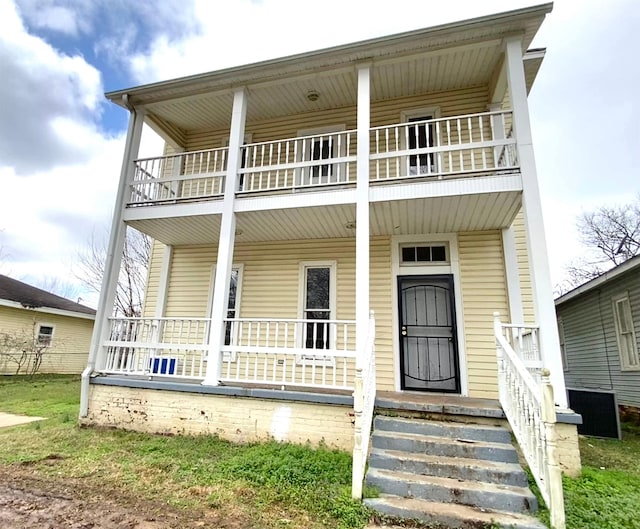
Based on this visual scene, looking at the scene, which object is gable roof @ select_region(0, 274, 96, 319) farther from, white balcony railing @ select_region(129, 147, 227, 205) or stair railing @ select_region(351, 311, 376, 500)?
stair railing @ select_region(351, 311, 376, 500)

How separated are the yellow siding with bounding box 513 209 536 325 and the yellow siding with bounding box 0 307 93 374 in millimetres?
17714

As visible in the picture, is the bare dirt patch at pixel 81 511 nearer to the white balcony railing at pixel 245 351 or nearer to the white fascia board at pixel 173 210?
the white balcony railing at pixel 245 351

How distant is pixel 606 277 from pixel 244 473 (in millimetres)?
9737

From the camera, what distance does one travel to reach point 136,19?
1081 centimetres

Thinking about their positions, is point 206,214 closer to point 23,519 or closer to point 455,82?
point 23,519

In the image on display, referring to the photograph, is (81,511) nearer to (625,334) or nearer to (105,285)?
(105,285)

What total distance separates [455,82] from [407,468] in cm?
657

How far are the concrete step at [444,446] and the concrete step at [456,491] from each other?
0.38 meters

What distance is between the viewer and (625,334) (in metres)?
9.13

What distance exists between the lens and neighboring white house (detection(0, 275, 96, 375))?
45.6ft

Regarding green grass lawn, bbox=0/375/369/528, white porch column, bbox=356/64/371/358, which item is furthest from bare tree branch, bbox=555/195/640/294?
green grass lawn, bbox=0/375/369/528

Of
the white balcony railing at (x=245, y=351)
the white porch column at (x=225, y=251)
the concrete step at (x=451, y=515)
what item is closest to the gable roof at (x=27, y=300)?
the white balcony railing at (x=245, y=351)

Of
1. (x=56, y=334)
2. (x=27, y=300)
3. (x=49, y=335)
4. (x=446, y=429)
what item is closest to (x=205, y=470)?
(x=446, y=429)

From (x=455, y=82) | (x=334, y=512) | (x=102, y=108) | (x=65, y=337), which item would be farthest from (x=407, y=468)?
(x=102, y=108)
